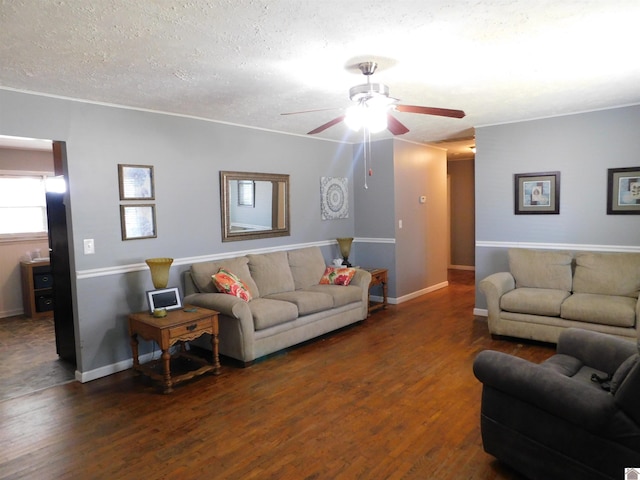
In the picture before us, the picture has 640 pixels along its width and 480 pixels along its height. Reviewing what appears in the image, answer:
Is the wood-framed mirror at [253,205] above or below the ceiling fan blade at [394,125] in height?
below

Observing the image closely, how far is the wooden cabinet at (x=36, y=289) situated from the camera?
5.71m

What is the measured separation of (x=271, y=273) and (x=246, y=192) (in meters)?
0.97

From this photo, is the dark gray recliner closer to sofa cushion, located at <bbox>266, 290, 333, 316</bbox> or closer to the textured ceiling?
the textured ceiling

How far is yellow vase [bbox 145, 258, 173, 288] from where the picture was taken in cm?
371

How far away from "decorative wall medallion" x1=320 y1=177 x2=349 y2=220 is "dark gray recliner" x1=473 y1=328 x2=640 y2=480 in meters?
3.77

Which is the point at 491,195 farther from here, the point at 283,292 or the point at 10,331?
the point at 10,331

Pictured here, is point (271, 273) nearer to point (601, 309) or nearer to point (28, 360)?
point (28, 360)

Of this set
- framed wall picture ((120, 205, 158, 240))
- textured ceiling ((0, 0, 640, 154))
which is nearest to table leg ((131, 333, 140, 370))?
framed wall picture ((120, 205, 158, 240))

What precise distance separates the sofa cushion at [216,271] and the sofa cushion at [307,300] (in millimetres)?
278

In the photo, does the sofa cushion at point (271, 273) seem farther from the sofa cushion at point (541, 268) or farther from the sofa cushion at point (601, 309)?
the sofa cushion at point (601, 309)

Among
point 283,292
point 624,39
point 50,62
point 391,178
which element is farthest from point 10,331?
point 624,39

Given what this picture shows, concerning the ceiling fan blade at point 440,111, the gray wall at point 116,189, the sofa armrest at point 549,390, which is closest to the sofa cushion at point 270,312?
→ the gray wall at point 116,189

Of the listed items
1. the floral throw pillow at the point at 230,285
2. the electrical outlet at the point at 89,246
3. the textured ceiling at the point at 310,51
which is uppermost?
the textured ceiling at the point at 310,51

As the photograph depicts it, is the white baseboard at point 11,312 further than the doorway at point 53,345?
Yes
